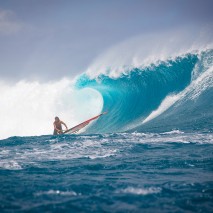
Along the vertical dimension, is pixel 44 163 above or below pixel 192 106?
below

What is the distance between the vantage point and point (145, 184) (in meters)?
5.31

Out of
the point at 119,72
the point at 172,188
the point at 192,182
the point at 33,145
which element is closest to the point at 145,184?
the point at 172,188

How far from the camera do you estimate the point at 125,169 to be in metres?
6.59

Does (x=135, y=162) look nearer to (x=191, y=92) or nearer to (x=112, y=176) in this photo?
(x=112, y=176)

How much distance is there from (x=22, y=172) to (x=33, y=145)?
4.43 metres

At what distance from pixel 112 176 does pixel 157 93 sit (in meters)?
13.8

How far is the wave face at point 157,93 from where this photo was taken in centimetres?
1541

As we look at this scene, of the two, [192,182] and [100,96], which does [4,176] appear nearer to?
[192,182]

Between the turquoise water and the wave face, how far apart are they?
0.15 metres

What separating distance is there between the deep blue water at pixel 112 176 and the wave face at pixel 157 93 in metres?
5.13

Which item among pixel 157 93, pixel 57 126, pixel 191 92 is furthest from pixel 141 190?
pixel 157 93

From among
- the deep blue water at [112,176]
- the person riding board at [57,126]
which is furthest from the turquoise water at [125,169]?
the person riding board at [57,126]

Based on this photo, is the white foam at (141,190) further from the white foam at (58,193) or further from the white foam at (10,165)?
the white foam at (10,165)

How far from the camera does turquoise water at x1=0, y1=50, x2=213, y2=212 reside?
436 cm
